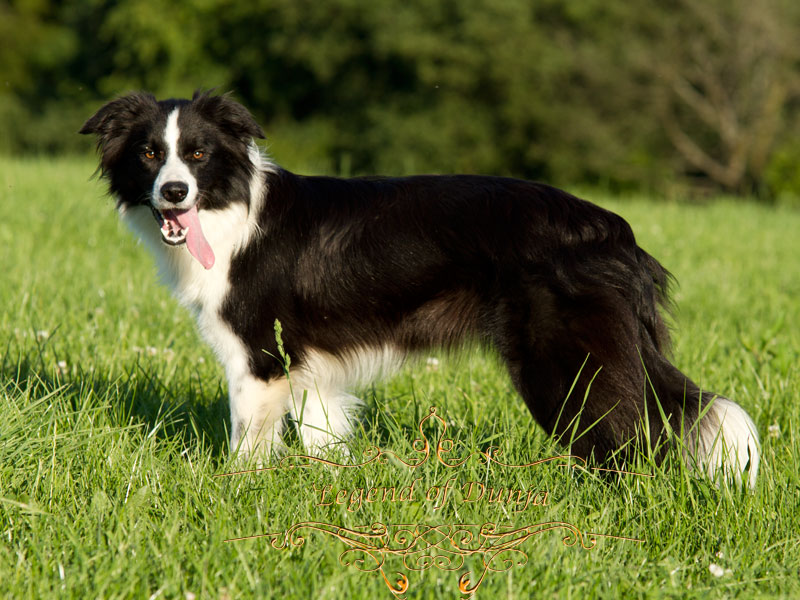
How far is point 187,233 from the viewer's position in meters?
3.49

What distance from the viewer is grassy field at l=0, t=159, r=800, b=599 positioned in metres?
2.48

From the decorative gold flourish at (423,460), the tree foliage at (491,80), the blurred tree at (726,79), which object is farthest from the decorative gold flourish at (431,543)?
the blurred tree at (726,79)

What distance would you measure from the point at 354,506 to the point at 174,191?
1461 mm

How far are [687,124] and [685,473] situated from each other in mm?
24651

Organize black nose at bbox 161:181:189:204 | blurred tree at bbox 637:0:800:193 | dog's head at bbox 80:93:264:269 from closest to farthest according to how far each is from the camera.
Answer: black nose at bbox 161:181:189:204 < dog's head at bbox 80:93:264:269 < blurred tree at bbox 637:0:800:193

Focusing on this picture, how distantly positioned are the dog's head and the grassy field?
2.81ft

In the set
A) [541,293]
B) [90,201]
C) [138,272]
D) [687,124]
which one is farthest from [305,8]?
[541,293]

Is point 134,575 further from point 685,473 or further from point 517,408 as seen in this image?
point 517,408

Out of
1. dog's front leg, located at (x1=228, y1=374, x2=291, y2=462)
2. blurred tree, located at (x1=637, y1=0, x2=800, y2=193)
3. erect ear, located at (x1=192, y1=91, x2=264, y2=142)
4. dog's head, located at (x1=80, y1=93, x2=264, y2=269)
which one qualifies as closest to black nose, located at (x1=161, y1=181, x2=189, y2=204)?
dog's head, located at (x1=80, y1=93, x2=264, y2=269)

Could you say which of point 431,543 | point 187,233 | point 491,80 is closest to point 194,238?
point 187,233

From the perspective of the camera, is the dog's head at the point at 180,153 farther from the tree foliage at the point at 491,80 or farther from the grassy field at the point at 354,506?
the tree foliage at the point at 491,80

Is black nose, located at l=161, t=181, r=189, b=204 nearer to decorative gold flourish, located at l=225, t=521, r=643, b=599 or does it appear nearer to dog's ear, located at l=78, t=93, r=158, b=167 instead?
dog's ear, located at l=78, t=93, r=158, b=167

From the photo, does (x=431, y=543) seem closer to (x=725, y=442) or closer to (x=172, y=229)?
(x=725, y=442)

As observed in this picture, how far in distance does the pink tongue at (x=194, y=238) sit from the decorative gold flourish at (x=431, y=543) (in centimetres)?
127
